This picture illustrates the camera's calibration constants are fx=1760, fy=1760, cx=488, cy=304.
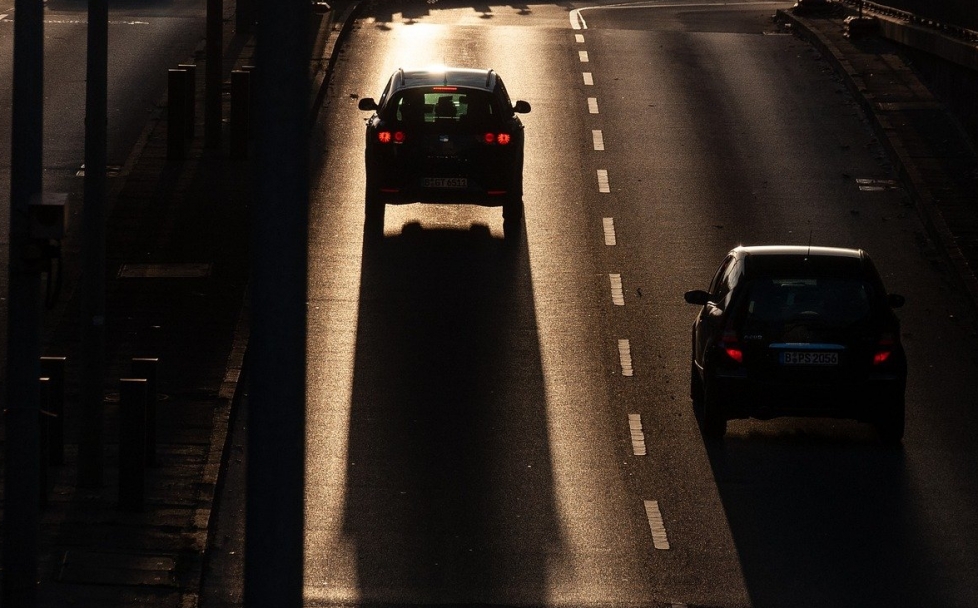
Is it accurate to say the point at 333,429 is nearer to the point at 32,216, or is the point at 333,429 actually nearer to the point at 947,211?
the point at 32,216

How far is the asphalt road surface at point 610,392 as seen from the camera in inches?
480

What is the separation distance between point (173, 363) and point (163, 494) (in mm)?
3736

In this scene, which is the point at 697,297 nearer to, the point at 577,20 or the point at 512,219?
the point at 512,219

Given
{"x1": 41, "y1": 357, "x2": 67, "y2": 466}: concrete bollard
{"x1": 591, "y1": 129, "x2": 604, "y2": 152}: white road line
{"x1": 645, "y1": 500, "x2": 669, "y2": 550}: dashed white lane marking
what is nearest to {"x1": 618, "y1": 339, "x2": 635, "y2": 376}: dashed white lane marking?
{"x1": 645, "y1": 500, "x2": 669, "y2": 550}: dashed white lane marking

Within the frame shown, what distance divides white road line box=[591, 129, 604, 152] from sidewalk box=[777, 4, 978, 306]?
4.28 metres

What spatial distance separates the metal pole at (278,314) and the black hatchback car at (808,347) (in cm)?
951

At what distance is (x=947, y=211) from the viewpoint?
22.8 metres

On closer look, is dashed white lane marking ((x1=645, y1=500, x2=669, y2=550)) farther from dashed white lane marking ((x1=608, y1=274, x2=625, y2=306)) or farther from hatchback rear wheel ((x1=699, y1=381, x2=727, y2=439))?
dashed white lane marking ((x1=608, y1=274, x2=625, y2=306))

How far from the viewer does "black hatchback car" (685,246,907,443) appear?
47.9 ft

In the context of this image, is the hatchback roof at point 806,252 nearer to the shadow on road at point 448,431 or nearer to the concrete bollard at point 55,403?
the shadow on road at point 448,431

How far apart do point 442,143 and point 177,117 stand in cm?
505

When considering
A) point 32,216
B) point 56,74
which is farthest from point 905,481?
point 56,74

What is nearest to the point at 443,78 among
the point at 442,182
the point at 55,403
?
the point at 442,182

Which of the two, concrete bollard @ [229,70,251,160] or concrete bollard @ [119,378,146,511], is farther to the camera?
concrete bollard @ [229,70,251,160]
